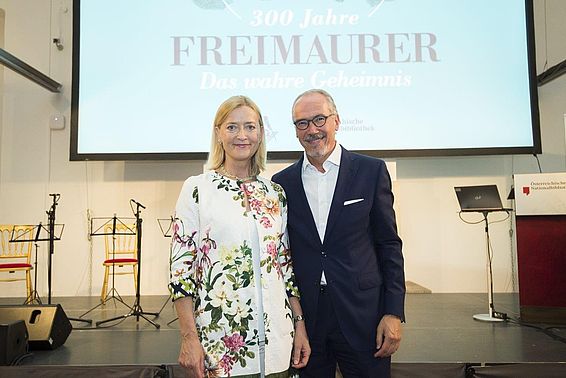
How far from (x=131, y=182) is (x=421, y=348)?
436 cm

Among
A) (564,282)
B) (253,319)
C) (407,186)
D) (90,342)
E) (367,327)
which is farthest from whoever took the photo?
(407,186)

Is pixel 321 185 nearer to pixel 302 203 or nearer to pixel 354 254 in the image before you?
pixel 302 203

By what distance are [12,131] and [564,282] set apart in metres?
6.53

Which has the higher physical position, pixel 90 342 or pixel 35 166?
pixel 35 166

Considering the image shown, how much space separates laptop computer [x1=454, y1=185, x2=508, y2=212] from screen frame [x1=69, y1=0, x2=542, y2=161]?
100 cm

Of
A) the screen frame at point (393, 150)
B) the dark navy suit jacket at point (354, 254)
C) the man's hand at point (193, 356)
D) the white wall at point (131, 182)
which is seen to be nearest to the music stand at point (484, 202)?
the screen frame at point (393, 150)

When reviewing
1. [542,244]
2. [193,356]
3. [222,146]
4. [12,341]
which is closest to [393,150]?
[542,244]

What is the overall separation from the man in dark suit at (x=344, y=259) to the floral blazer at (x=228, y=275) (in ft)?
0.56

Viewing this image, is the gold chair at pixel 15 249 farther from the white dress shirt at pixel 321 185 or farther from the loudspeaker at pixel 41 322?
the white dress shirt at pixel 321 185

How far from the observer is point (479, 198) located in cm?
416

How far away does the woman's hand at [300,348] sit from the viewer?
163 cm

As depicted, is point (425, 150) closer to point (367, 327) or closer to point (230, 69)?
point (230, 69)

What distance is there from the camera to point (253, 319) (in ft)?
4.94

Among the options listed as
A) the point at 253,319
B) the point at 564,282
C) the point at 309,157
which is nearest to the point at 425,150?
the point at 564,282
